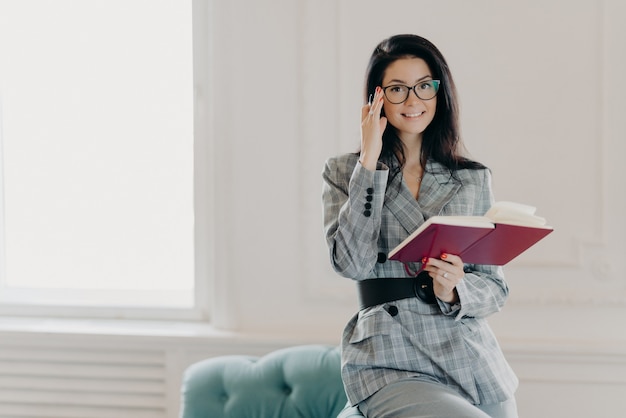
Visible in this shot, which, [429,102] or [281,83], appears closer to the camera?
[429,102]

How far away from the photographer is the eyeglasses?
1.98 meters

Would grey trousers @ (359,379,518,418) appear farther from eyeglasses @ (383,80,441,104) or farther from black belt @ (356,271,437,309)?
eyeglasses @ (383,80,441,104)

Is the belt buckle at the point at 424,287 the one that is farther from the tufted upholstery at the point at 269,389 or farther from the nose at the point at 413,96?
the tufted upholstery at the point at 269,389

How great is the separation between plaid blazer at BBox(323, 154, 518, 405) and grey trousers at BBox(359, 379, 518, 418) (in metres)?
0.03

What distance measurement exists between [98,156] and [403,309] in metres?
1.83

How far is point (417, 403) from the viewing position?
175cm

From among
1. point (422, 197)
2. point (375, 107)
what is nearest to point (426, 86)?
point (375, 107)

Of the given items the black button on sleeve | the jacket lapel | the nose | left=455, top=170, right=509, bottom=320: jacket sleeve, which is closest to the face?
the nose

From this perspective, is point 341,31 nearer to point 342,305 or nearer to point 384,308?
point 342,305

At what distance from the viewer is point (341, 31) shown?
2838 millimetres

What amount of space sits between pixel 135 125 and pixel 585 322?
6.39ft

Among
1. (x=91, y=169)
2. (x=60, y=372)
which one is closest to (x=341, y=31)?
(x=91, y=169)

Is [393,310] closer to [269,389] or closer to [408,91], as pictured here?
[408,91]

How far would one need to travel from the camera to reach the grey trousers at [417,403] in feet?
5.59
